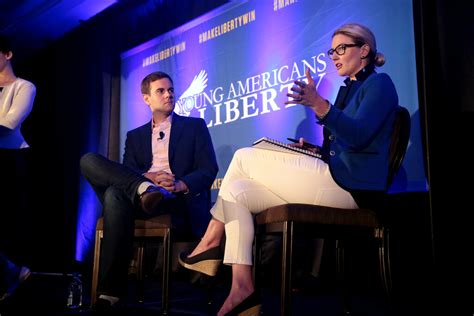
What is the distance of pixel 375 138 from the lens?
1892 millimetres

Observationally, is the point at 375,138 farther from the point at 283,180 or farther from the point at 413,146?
the point at 413,146

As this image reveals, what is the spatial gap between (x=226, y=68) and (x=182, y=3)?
0.88 meters

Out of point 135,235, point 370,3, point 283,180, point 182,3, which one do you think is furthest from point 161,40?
point 283,180

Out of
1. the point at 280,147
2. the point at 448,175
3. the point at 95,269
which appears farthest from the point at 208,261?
the point at 448,175

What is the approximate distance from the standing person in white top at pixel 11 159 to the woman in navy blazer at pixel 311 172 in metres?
1.47

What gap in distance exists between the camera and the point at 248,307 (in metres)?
1.73

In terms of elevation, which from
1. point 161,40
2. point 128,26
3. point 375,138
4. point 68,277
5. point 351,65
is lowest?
point 68,277

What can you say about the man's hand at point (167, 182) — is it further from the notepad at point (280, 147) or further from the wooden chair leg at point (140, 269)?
the notepad at point (280, 147)

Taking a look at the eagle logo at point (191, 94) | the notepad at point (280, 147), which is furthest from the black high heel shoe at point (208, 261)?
the eagle logo at point (191, 94)

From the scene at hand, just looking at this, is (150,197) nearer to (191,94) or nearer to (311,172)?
(311,172)

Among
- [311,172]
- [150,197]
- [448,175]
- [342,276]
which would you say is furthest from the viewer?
[342,276]

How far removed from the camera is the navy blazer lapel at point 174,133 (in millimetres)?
2920

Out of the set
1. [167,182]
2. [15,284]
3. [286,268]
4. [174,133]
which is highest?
[174,133]

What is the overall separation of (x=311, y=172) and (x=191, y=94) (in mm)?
2378
